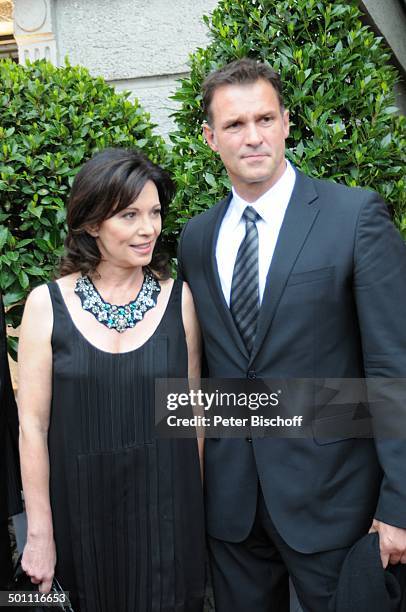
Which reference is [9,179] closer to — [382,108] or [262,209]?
[262,209]

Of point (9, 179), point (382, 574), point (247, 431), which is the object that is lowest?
point (382, 574)

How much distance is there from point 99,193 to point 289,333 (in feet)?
2.68

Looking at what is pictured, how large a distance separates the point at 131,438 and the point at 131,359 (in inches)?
10.9

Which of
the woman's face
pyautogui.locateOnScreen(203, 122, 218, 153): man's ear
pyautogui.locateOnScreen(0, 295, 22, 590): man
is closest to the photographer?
the woman's face

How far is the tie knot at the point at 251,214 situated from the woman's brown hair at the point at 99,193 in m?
0.36

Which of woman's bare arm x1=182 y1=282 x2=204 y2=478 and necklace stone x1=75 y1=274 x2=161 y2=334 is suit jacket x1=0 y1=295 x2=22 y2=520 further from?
woman's bare arm x1=182 y1=282 x2=204 y2=478

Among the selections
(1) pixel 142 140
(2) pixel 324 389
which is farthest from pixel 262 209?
(1) pixel 142 140

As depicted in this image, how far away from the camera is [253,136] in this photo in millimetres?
2381

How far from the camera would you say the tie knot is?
246 centimetres

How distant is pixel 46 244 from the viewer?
3227mm

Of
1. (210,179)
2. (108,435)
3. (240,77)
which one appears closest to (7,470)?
(108,435)

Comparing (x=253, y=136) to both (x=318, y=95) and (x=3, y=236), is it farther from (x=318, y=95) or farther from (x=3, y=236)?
(x=3, y=236)

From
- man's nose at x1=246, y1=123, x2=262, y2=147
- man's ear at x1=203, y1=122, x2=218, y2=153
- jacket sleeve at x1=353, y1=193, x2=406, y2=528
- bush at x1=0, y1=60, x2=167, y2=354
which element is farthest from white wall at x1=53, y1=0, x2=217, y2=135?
jacket sleeve at x1=353, y1=193, x2=406, y2=528

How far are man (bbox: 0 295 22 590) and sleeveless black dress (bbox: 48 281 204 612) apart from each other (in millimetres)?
291
